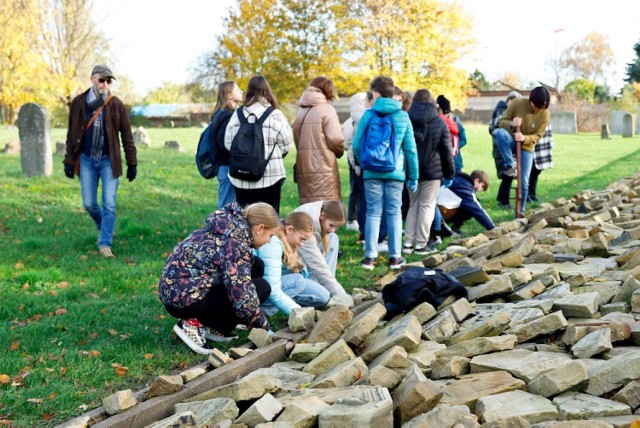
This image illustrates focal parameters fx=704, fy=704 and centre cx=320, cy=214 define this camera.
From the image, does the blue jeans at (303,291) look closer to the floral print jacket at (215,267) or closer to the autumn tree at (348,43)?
the floral print jacket at (215,267)

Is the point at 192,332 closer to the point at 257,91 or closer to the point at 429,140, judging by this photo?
the point at 257,91

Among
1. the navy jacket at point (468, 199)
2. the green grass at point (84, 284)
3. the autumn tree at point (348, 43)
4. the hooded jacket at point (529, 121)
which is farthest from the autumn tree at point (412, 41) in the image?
the navy jacket at point (468, 199)

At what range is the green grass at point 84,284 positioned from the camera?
14.0 feet

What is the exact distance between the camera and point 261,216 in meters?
4.84

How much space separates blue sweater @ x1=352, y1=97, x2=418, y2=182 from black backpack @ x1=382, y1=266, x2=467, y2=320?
1794 mm

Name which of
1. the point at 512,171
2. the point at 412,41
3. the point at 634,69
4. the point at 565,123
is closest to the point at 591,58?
the point at 634,69

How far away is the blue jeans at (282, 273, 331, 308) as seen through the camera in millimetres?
5699

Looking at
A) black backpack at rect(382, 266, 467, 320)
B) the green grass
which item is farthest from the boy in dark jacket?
black backpack at rect(382, 266, 467, 320)

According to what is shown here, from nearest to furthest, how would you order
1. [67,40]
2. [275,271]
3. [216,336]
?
[216,336]
[275,271]
[67,40]

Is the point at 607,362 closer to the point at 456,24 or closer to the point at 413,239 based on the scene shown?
the point at 413,239

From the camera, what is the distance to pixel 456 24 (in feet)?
102

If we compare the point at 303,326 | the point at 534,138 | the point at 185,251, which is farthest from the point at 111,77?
the point at 534,138

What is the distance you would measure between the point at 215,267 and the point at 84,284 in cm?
257

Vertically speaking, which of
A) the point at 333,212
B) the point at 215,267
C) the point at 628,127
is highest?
the point at 628,127
